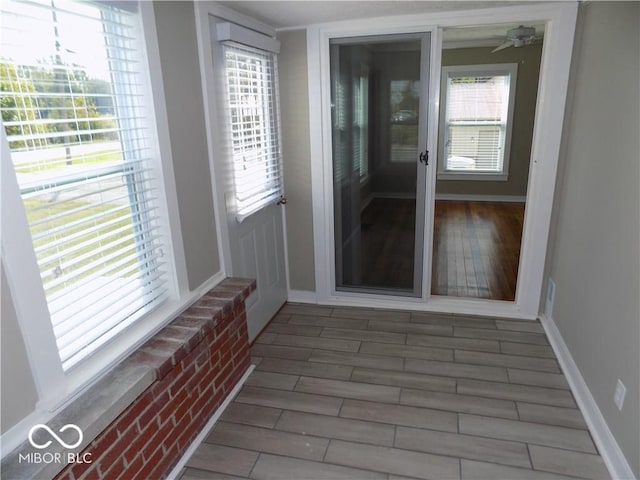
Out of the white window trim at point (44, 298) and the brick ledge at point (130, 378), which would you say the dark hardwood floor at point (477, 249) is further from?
the white window trim at point (44, 298)

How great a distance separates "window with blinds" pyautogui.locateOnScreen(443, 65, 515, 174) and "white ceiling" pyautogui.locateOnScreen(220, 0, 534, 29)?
14.4 feet

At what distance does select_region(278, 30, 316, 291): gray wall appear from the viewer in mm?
3088

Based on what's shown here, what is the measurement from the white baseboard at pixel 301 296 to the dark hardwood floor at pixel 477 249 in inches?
39.4

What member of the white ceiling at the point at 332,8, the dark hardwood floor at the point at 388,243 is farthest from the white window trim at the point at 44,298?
the dark hardwood floor at the point at 388,243

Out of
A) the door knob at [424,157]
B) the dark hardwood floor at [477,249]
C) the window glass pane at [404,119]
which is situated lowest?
the dark hardwood floor at [477,249]

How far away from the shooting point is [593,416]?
7.01 feet

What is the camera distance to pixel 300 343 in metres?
3.03

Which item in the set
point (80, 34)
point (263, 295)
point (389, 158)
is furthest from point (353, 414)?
point (80, 34)

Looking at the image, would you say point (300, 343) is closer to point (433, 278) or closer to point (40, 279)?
point (433, 278)

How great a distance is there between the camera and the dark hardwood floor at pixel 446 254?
3.41 meters

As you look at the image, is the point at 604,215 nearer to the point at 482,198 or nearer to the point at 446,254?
the point at 446,254

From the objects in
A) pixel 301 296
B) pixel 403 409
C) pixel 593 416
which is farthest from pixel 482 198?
pixel 403 409

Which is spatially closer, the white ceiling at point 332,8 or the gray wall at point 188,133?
the gray wall at point 188,133

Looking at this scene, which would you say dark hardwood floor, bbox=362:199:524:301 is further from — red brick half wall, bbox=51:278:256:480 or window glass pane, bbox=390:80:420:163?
red brick half wall, bbox=51:278:256:480
